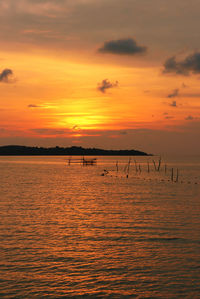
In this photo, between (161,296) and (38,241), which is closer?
(161,296)

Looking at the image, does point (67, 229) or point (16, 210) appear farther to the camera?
point (16, 210)

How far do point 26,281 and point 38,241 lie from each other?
8165 millimetres

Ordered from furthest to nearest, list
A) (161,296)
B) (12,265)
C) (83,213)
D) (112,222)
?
(83,213)
(112,222)
(12,265)
(161,296)

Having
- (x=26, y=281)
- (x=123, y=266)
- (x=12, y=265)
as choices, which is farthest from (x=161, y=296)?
(x=12, y=265)

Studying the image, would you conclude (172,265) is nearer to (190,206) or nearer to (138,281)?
(138,281)

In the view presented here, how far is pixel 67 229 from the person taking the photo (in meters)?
30.8

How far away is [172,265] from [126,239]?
6552 mm

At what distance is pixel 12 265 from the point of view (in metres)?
20.7

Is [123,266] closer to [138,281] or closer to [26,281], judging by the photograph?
[138,281]

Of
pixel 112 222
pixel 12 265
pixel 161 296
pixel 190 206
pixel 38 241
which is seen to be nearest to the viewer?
pixel 161 296

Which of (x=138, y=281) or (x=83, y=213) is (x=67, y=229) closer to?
(x=83, y=213)

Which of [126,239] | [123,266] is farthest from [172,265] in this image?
[126,239]

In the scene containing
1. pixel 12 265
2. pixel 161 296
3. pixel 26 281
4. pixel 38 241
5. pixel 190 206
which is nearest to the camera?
pixel 161 296

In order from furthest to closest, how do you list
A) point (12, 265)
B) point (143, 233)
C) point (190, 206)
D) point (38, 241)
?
1. point (190, 206)
2. point (143, 233)
3. point (38, 241)
4. point (12, 265)
